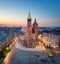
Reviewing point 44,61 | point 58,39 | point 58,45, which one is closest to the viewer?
point 44,61

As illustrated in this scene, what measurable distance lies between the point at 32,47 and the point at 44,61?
209cm

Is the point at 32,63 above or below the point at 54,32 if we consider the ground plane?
below

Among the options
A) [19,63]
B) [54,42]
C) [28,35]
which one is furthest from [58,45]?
[19,63]

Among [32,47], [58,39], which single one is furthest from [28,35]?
[58,39]

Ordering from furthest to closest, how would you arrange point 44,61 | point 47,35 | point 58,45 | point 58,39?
point 47,35 < point 58,39 < point 58,45 < point 44,61

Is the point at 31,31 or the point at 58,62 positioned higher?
the point at 31,31

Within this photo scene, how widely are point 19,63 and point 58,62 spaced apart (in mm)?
1132

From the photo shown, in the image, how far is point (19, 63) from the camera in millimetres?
3963

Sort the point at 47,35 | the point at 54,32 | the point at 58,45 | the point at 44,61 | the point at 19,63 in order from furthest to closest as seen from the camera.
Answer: the point at 47,35
the point at 54,32
the point at 58,45
the point at 44,61
the point at 19,63

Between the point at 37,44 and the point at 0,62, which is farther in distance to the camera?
the point at 37,44

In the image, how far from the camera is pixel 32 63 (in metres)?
4.01

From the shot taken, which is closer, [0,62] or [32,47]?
[0,62]

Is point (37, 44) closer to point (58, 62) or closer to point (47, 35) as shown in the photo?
point (47, 35)

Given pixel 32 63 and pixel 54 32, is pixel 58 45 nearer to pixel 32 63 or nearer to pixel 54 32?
pixel 54 32
